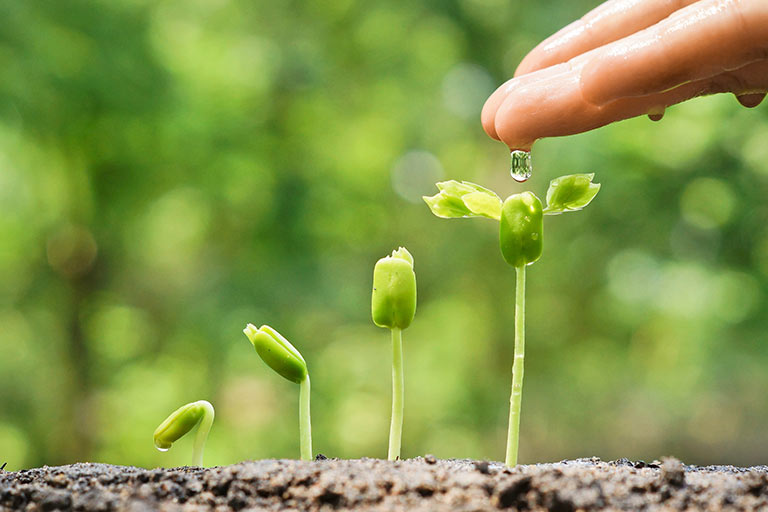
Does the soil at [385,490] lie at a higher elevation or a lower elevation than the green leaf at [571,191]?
lower

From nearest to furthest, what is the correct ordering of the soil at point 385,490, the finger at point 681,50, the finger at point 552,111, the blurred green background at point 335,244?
the soil at point 385,490
the finger at point 681,50
the finger at point 552,111
the blurred green background at point 335,244

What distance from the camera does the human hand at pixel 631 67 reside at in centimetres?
74

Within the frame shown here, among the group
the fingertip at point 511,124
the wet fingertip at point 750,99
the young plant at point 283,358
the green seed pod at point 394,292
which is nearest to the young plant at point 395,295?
the green seed pod at point 394,292

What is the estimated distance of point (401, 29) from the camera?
491 centimetres

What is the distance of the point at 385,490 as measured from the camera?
25.1 inches

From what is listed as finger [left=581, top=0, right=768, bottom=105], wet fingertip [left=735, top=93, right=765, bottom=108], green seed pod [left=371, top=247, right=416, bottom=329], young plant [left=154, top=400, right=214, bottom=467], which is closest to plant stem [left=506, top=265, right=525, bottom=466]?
green seed pod [left=371, top=247, right=416, bottom=329]

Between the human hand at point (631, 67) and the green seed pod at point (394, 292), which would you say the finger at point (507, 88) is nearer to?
the human hand at point (631, 67)

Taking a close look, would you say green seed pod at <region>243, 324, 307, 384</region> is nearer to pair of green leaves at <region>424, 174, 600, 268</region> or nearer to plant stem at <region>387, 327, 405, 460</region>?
plant stem at <region>387, 327, 405, 460</region>

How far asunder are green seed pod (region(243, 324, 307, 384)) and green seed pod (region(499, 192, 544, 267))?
11.0 inches

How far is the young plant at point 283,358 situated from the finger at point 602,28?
0.54 meters

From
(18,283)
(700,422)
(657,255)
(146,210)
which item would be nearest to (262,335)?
(657,255)

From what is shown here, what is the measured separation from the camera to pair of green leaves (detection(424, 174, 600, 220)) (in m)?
0.79

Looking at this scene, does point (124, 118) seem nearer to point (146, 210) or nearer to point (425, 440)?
point (146, 210)

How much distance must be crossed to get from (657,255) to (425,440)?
2.36m
